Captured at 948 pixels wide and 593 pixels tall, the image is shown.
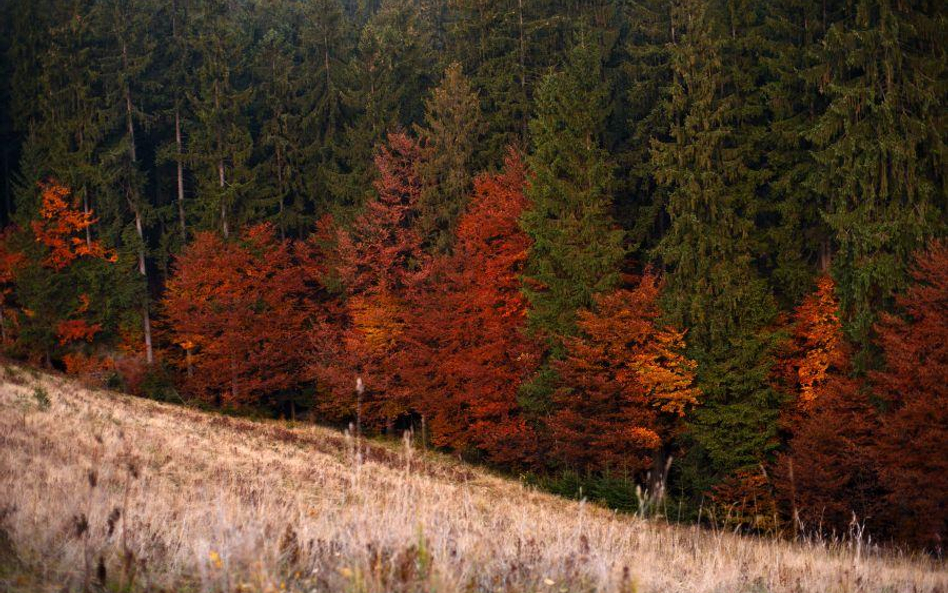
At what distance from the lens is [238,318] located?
36.0 metres

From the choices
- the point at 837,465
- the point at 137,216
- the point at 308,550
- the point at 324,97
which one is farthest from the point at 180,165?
the point at 308,550

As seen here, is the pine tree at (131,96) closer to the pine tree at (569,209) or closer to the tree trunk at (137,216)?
the tree trunk at (137,216)

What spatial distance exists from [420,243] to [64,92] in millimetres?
24110

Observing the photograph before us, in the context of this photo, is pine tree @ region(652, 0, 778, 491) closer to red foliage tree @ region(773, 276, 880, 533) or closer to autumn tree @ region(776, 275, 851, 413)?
autumn tree @ region(776, 275, 851, 413)

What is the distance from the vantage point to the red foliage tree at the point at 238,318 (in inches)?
1417

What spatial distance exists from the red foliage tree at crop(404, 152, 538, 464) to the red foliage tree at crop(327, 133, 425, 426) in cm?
212

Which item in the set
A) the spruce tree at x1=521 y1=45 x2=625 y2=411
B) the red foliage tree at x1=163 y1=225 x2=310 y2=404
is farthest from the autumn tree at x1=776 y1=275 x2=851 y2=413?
the red foliage tree at x1=163 y1=225 x2=310 y2=404

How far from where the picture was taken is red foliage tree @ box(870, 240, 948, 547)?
16562mm

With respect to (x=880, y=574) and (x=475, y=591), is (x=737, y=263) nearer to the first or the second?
(x=880, y=574)

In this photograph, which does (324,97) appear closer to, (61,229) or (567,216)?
(61,229)

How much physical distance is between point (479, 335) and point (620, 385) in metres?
7.42

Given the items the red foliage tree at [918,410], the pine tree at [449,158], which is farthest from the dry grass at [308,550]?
the pine tree at [449,158]

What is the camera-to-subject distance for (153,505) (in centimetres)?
625

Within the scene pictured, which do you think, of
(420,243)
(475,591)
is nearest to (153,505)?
(475,591)
